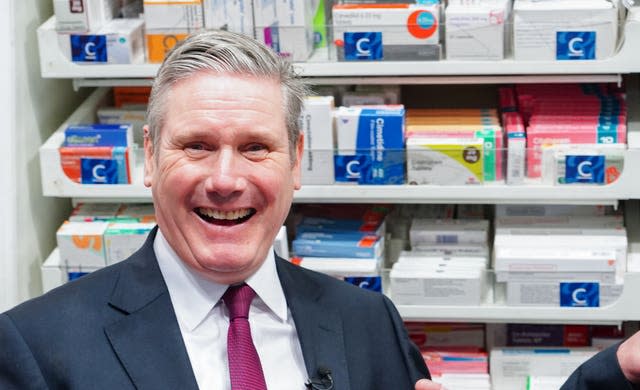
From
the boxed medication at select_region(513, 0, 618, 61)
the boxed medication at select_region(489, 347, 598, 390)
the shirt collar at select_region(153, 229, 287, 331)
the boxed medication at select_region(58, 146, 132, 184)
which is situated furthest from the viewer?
the boxed medication at select_region(489, 347, 598, 390)

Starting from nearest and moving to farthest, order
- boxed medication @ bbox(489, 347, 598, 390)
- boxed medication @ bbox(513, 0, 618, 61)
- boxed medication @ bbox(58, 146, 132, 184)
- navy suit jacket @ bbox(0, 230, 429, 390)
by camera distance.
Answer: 1. navy suit jacket @ bbox(0, 230, 429, 390)
2. boxed medication @ bbox(513, 0, 618, 61)
3. boxed medication @ bbox(58, 146, 132, 184)
4. boxed medication @ bbox(489, 347, 598, 390)

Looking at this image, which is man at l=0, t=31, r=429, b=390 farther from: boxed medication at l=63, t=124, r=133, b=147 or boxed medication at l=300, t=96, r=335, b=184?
boxed medication at l=63, t=124, r=133, b=147

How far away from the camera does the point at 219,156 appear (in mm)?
1993

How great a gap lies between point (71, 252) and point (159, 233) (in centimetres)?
131

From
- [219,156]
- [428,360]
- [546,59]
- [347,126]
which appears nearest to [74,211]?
[347,126]

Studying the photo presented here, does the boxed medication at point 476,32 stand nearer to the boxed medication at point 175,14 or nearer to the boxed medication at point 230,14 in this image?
the boxed medication at point 230,14

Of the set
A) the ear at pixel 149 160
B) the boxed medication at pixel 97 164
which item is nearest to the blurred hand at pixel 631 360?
the ear at pixel 149 160

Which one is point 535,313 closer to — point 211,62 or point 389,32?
point 389,32

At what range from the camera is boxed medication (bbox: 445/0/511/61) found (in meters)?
3.15

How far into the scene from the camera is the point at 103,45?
3289 millimetres

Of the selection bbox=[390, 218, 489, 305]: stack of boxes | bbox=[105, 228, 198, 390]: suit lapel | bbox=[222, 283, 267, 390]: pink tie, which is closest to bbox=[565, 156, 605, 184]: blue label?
bbox=[390, 218, 489, 305]: stack of boxes

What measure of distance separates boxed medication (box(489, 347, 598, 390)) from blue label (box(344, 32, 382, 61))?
950 millimetres

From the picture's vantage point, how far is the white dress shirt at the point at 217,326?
2.06 metres

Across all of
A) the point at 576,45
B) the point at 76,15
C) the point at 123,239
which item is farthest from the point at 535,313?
the point at 76,15
